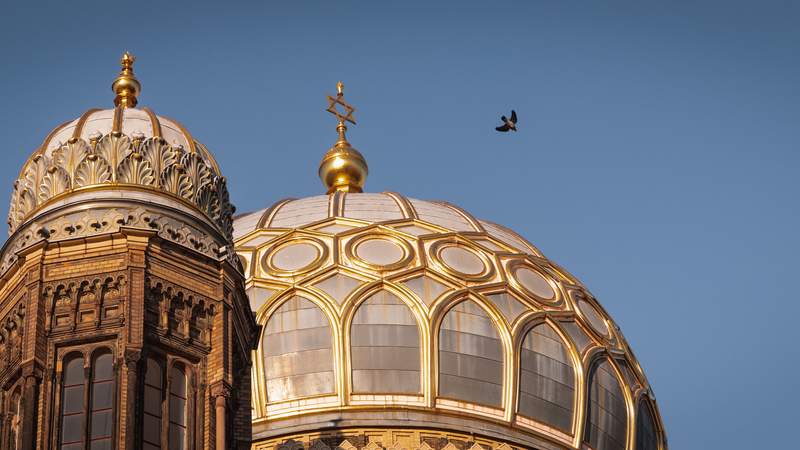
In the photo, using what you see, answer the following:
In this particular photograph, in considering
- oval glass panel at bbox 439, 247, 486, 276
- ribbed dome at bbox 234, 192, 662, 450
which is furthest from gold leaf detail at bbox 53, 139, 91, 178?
oval glass panel at bbox 439, 247, 486, 276

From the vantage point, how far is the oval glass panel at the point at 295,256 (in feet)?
159

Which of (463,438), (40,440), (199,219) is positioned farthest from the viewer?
(463,438)

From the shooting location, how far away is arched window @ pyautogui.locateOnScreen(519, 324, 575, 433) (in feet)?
155

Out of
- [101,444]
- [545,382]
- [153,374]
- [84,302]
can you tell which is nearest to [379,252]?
[545,382]

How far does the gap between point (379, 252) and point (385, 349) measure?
7.91ft

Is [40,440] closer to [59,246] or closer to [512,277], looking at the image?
[59,246]

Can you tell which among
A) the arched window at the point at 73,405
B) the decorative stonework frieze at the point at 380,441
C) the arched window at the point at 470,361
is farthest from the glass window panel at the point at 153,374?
the arched window at the point at 470,361

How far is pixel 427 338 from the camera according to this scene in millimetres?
46781

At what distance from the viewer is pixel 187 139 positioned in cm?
4053

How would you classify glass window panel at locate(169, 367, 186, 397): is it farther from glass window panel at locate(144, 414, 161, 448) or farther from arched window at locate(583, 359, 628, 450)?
arched window at locate(583, 359, 628, 450)

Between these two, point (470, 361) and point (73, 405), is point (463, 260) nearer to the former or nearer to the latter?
point (470, 361)

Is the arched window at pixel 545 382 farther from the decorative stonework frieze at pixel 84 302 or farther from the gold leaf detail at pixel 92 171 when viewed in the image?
the decorative stonework frieze at pixel 84 302

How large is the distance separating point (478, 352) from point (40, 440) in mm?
11644

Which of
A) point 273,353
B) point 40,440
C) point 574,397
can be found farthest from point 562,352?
point 40,440
